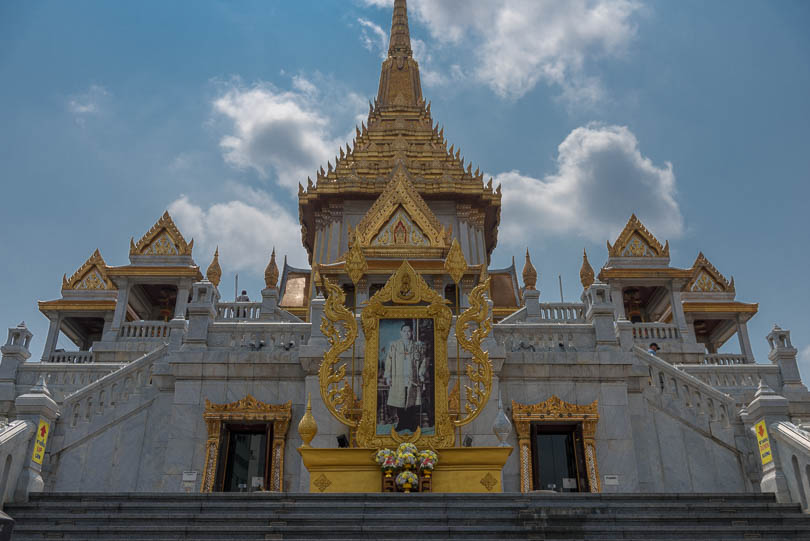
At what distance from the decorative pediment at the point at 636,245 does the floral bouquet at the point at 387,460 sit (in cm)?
2290

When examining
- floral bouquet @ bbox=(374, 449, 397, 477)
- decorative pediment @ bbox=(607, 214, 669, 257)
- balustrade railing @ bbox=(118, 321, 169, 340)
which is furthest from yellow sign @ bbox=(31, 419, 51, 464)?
decorative pediment @ bbox=(607, 214, 669, 257)

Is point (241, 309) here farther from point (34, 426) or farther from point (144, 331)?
point (34, 426)

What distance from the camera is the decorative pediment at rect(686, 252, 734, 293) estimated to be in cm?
3553

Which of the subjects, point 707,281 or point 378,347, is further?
point 707,281

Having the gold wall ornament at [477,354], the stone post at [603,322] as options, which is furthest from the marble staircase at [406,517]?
the stone post at [603,322]

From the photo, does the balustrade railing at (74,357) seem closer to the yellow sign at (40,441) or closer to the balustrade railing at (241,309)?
the balustrade railing at (241,309)

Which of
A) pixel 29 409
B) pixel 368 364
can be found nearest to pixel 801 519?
pixel 368 364

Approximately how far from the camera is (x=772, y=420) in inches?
470

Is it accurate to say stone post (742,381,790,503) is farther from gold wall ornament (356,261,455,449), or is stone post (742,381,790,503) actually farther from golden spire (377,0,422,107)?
golden spire (377,0,422,107)

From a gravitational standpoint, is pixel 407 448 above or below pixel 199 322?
below

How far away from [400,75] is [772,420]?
38.8 meters

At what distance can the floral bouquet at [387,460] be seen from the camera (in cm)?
1241

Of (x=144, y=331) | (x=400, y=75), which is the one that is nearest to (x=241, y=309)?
(x=144, y=331)

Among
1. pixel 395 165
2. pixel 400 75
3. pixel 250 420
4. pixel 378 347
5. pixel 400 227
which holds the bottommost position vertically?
A: pixel 250 420
